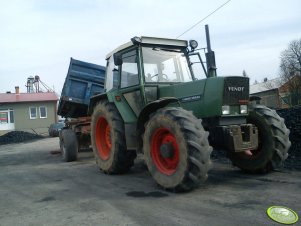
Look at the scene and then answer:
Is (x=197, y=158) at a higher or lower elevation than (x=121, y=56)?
lower

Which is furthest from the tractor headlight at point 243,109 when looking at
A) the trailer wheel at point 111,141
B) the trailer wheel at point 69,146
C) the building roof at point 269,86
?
the building roof at point 269,86

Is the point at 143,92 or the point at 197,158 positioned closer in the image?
the point at 197,158

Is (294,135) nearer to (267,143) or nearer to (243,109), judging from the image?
(267,143)

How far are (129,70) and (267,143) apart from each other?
9.74 ft

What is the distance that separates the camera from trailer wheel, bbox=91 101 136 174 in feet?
25.6

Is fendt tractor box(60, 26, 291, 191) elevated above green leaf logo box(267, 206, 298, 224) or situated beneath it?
elevated above

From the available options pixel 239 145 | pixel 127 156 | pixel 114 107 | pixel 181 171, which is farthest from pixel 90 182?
pixel 239 145

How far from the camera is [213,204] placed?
5.23 meters

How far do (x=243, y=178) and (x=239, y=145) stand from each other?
890 mm

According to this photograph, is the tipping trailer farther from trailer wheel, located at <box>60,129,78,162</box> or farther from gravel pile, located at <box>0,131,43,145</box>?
gravel pile, located at <box>0,131,43,145</box>

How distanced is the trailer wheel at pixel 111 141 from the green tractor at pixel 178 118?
20 mm

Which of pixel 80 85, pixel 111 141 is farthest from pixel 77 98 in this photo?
pixel 111 141

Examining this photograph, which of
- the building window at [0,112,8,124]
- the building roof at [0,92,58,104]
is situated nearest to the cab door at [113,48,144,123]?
the building roof at [0,92,58,104]

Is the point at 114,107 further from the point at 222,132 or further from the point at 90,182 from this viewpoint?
the point at 222,132
